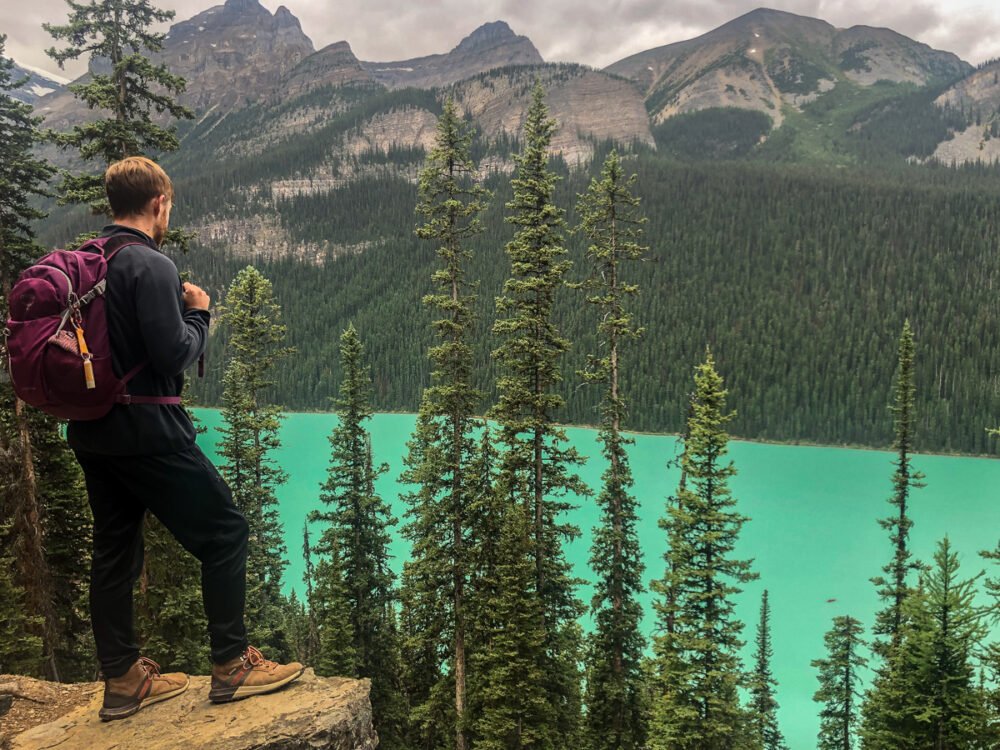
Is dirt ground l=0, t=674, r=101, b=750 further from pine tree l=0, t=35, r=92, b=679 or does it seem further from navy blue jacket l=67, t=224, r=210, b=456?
pine tree l=0, t=35, r=92, b=679

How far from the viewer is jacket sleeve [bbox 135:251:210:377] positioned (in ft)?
10.4

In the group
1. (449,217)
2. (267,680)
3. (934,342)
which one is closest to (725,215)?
(934,342)

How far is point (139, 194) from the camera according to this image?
11.6 feet

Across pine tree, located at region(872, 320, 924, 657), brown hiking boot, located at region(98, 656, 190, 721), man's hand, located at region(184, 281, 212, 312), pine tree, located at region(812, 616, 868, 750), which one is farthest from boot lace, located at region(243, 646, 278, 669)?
pine tree, located at region(812, 616, 868, 750)

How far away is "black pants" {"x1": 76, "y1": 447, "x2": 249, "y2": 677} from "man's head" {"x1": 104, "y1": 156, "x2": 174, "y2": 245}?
1372 millimetres

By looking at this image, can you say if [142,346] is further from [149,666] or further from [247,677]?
[149,666]

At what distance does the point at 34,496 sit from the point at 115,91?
8696 mm

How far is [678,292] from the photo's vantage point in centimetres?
13712

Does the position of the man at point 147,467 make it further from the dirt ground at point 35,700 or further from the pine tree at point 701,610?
the pine tree at point 701,610

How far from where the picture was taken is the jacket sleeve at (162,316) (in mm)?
3184

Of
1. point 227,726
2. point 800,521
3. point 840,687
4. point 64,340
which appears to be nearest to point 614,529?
point 840,687

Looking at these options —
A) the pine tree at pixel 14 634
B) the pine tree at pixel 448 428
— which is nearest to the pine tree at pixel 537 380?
the pine tree at pixel 448 428

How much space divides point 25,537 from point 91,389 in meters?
13.8

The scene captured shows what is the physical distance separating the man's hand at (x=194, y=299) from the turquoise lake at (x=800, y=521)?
669 inches
